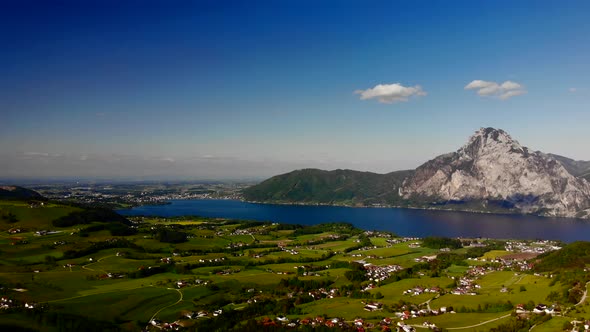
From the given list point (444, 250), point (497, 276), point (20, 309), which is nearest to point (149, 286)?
point (20, 309)

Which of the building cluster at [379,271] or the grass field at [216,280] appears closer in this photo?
the grass field at [216,280]

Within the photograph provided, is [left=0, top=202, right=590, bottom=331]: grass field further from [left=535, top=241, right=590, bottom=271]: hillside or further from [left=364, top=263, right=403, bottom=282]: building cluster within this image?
[left=535, top=241, right=590, bottom=271]: hillside

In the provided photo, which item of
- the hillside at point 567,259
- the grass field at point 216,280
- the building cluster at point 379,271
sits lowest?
the building cluster at point 379,271

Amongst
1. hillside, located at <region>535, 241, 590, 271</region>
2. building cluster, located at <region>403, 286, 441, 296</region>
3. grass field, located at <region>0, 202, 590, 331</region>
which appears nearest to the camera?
grass field, located at <region>0, 202, 590, 331</region>

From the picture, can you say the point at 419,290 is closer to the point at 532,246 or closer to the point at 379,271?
the point at 379,271

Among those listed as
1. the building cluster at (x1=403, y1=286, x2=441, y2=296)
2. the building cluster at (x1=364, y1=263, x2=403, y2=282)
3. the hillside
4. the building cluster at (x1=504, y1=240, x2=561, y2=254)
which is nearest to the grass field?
the building cluster at (x1=403, y1=286, x2=441, y2=296)

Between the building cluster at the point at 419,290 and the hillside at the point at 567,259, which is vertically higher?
the hillside at the point at 567,259

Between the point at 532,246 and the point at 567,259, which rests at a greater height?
the point at 567,259

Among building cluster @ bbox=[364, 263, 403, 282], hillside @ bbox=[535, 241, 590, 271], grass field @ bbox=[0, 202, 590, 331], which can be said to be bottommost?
building cluster @ bbox=[364, 263, 403, 282]

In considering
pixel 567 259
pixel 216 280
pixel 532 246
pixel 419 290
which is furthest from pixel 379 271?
pixel 532 246

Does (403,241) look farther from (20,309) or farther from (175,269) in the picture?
(20,309)

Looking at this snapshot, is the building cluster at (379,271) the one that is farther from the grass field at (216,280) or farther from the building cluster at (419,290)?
the building cluster at (419,290)

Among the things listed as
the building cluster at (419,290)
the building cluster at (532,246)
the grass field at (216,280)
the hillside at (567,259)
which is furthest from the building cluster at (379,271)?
the building cluster at (532,246)
